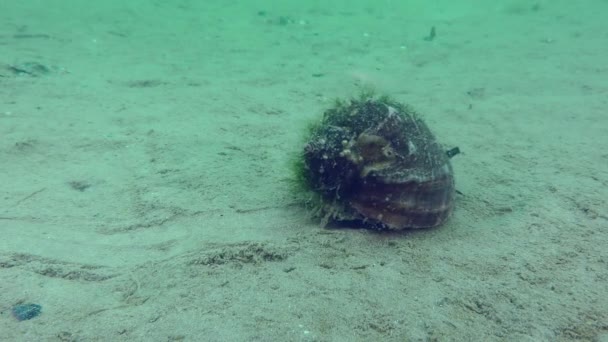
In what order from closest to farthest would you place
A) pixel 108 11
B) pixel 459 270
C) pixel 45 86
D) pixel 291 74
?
pixel 459 270 < pixel 45 86 < pixel 291 74 < pixel 108 11

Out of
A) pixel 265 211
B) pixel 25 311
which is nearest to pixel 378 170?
pixel 265 211

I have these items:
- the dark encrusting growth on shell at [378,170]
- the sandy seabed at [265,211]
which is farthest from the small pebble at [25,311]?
the dark encrusting growth on shell at [378,170]

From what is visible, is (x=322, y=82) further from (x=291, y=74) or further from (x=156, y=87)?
(x=156, y=87)

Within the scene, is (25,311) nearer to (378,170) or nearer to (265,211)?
(265,211)

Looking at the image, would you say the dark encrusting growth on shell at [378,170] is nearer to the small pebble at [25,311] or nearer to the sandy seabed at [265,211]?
the sandy seabed at [265,211]

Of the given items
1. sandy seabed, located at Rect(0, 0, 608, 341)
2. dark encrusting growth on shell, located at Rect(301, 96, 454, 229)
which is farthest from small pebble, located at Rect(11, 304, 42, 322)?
dark encrusting growth on shell, located at Rect(301, 96, 454, 229)

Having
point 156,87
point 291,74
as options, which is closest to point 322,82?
point 291,74
